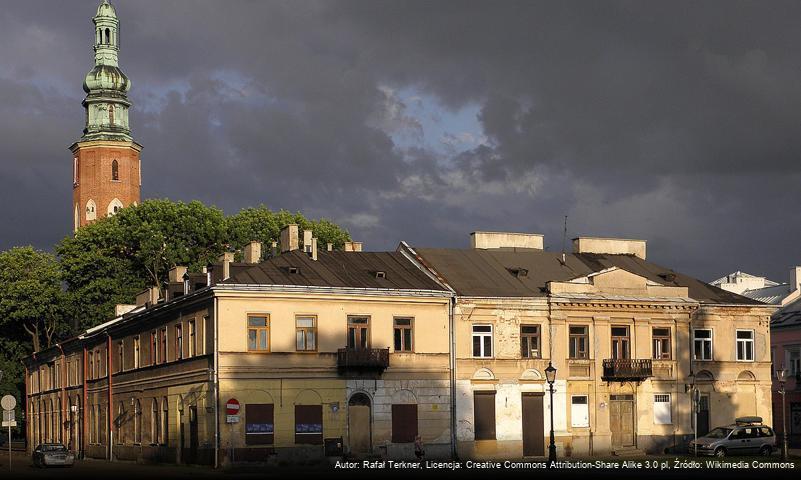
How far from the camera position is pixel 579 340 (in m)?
64.8

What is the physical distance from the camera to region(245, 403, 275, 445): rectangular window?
2248 inches

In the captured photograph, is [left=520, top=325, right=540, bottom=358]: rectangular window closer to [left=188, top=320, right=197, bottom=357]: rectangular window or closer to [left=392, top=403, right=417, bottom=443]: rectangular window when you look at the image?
[left=392, top=403, right=417, bottom=443]: rectangular window

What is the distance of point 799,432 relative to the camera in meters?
85.4

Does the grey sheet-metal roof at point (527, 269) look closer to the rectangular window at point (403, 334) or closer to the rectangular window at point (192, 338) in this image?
the rectangular window at point (403, 334)

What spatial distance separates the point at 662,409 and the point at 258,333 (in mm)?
21849

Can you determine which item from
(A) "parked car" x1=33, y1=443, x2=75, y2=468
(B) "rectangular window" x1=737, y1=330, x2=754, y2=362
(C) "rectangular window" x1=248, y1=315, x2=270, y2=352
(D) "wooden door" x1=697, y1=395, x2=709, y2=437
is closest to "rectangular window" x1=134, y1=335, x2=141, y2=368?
(A) "parked car" x1=33, y1=443, x2=75, y2=468

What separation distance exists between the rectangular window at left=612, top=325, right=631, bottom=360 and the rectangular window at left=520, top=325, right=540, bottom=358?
13.9ft

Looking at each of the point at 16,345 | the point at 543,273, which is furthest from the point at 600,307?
the point at 16,345

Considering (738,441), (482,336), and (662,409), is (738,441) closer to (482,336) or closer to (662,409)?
(662,409)

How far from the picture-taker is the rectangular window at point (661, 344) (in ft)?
217

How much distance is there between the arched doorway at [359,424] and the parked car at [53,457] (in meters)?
15.2

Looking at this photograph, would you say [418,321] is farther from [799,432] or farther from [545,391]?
[799,432]

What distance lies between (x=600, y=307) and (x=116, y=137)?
78.4m

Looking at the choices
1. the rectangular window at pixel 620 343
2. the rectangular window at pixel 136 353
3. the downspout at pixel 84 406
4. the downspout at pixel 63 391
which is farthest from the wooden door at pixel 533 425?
the downspout at pixel 63 391
